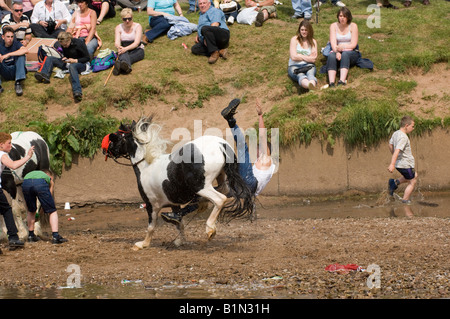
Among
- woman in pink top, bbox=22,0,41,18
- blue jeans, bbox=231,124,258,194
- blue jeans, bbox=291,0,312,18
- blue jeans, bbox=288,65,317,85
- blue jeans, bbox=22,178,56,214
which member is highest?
woman in pink top, bbox=22,0,41,18

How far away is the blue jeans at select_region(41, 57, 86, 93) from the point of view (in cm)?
1667

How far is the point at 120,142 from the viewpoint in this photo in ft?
34.8

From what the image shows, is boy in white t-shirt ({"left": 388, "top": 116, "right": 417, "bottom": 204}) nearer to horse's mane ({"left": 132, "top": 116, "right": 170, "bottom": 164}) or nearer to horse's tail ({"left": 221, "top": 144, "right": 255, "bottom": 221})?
horse's tail ({"left": 221, "top": 144, "right": 255, "bottom": 221})

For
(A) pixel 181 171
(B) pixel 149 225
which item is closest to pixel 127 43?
(B) pixel 149 225

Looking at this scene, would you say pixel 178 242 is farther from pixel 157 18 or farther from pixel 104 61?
pixel 157 18

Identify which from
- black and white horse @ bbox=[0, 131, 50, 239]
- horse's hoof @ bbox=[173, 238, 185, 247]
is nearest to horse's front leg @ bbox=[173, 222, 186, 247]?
horse's hoof @ bbox=[173, 238, 185, 247]

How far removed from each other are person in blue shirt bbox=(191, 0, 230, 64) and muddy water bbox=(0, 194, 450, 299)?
5.20m

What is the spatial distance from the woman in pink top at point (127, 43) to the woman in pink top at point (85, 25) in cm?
90

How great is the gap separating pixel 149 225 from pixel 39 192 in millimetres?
1883

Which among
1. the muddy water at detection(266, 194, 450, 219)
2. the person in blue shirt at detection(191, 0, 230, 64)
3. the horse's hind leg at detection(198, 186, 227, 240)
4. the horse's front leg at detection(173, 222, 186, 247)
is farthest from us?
the person in blue shirt at detection(191, 0, 230, 64)
